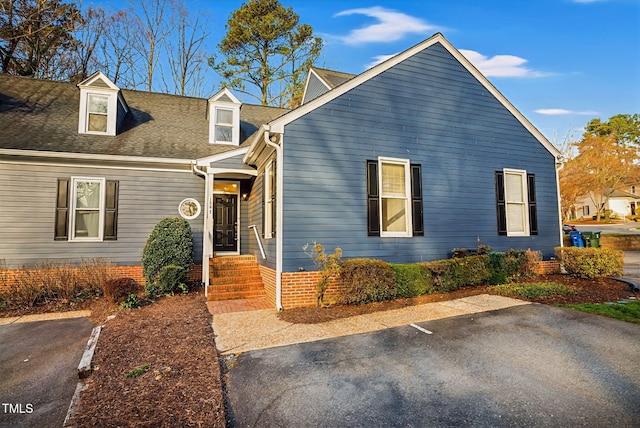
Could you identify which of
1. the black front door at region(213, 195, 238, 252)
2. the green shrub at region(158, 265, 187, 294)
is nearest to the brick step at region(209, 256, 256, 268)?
the green shrub at region(158, 265, 187, 294)

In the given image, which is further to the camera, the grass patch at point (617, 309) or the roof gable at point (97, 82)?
the roof gable at point (97, 82)

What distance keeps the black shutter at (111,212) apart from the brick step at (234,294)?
369cm

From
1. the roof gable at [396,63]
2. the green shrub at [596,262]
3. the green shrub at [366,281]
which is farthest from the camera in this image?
the green shrub at [596,262]

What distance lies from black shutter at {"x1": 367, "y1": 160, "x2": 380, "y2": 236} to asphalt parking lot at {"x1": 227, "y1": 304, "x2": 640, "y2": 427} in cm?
282

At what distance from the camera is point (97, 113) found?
10102 mm

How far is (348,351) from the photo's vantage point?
434cm

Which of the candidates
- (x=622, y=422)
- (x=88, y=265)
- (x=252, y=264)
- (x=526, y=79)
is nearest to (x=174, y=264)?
(x=252, y=264)

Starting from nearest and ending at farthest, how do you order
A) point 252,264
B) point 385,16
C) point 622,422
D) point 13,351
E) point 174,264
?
1. point 622,422
2. point 13,351
3. point 174,264
4. point 252,264
5. point 385,16

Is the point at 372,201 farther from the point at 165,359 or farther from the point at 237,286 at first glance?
the point at 165,359

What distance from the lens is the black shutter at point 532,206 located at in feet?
30.8

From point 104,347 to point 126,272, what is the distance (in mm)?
5082

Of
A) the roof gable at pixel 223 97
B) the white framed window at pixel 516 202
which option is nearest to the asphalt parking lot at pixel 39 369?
the roof gable at pixel 223 97

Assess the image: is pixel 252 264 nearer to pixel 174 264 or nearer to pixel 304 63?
pixel 174 264

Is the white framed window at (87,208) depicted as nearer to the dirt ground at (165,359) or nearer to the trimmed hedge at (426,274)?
the dirt ground at (165,359)
